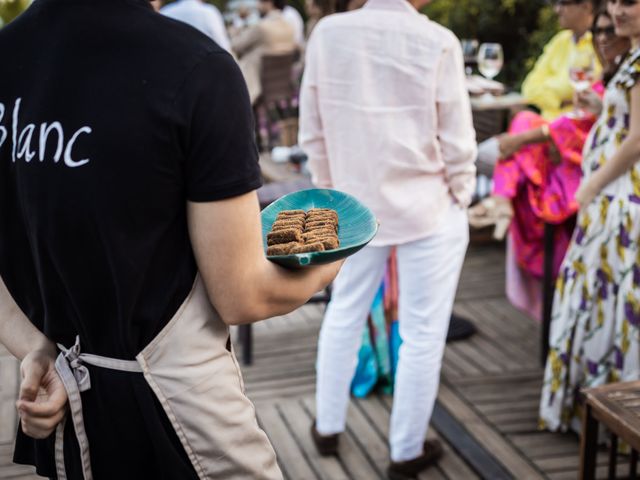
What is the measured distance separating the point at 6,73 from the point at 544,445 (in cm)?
236

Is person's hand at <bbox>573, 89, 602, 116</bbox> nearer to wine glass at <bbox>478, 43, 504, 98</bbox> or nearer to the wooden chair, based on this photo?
wine glass at <bbox>478, 43, 504, 98</bbox>

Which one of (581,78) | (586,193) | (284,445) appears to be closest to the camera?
(586,193)

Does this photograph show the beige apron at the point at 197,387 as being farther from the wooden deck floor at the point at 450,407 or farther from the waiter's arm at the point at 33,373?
the wooden deck floor at the point at 450,407

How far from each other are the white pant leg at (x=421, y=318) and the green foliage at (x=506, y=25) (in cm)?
451

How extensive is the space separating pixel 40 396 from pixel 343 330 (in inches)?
62.3

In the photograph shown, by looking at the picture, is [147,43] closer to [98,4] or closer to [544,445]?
[98,4]

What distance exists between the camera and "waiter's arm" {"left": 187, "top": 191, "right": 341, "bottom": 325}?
1167 millimetres

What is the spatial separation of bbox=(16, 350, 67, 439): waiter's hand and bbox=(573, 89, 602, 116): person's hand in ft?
7.69

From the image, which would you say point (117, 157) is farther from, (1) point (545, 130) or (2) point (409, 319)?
(1) point (545, 130)

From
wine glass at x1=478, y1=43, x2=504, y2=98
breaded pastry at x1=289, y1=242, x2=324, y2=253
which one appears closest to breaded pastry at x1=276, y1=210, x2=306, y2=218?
breaded pastry at x1=289, y1=242, x2=324, y2=253

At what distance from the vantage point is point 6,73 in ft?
4.04

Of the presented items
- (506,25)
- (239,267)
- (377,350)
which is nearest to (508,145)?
(377,350)

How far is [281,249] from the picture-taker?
52.9 inches

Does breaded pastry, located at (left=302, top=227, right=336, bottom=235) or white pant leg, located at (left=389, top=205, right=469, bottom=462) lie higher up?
breaded pastry, located at (left=302, top=227, right=336, bottom=235)
